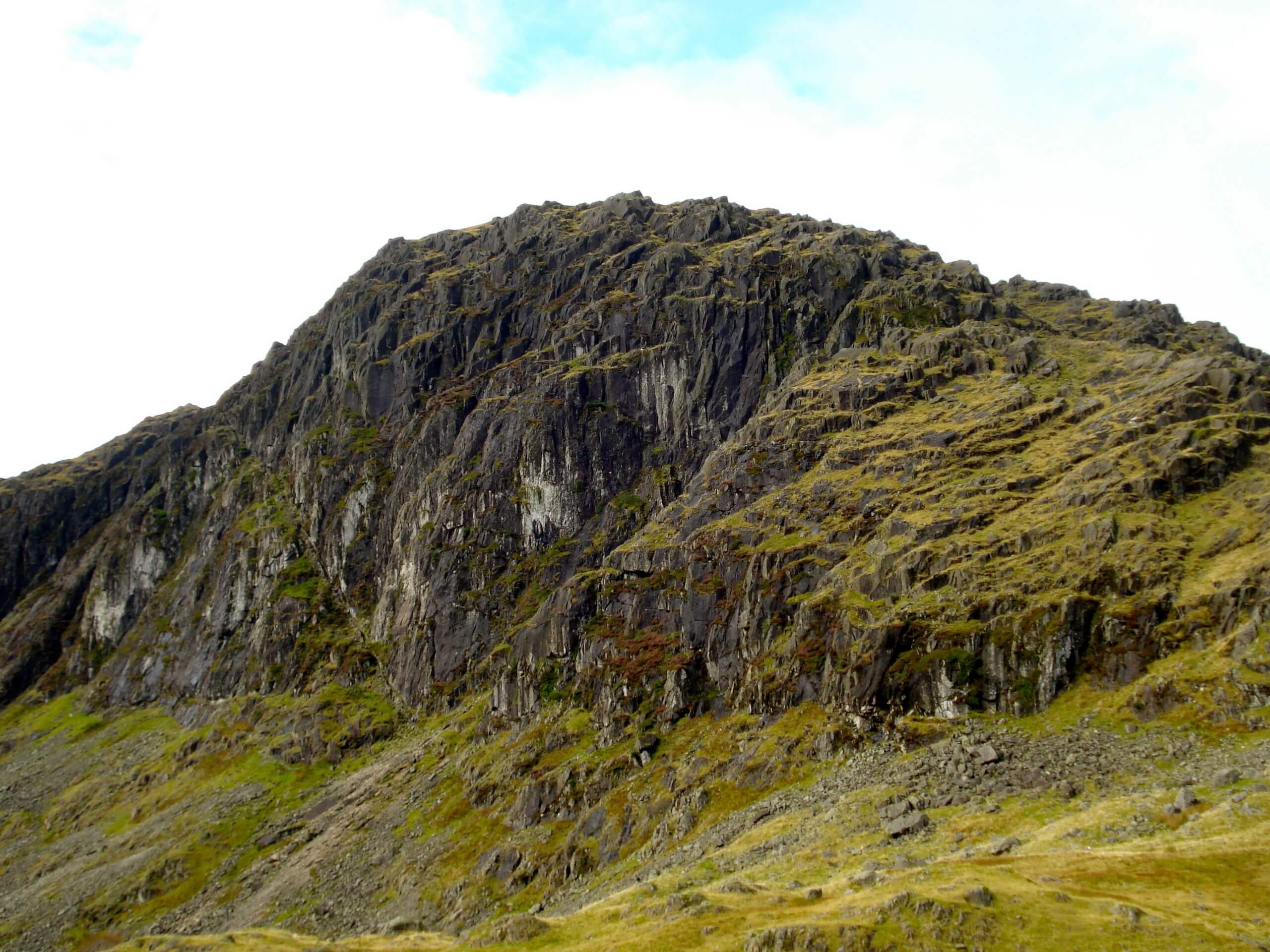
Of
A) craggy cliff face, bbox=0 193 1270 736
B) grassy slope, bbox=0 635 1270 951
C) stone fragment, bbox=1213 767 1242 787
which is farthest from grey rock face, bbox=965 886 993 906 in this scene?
craggy cliff face, bbox=0 193 1270 736

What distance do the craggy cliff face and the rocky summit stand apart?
1.98ft

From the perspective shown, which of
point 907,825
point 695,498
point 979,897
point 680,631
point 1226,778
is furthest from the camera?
point 695,498

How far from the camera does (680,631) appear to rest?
92.6 m

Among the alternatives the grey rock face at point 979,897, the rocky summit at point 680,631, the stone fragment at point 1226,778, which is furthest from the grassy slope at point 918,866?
the stone fragment at point 1226,778

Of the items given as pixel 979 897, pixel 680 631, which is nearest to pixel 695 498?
pixel 680 631

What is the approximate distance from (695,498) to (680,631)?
2533 centimetres

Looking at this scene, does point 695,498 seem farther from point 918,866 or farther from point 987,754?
point 918,866

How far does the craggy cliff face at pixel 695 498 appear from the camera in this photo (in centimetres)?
7050

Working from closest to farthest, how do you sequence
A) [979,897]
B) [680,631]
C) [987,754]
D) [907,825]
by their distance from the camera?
[979,897] → [907,825] → [987,754] → [680,631]

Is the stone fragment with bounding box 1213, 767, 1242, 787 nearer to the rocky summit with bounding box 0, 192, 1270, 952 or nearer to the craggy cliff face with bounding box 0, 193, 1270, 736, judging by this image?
the rocky summit with bounding box 0, 192, 1270, 952

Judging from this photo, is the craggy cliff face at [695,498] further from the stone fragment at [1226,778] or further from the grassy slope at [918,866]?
the stone fragment at [1226,778]

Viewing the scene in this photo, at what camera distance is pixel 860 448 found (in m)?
103

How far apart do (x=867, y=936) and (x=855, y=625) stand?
1567 inches

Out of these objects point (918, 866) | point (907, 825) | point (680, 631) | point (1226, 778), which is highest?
point (680, 631)
